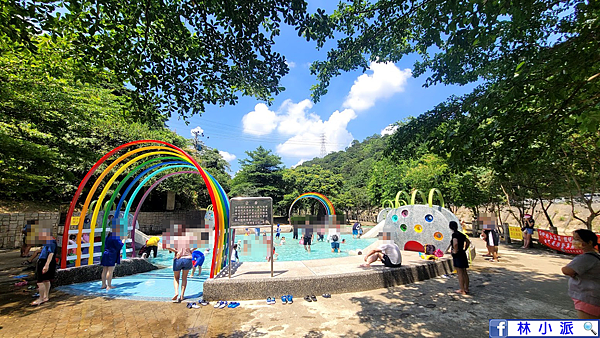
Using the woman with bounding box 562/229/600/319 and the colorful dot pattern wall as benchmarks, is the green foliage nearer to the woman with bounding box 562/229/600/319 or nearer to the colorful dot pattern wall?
the colorful dot pattern wall

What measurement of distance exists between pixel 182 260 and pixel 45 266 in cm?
280

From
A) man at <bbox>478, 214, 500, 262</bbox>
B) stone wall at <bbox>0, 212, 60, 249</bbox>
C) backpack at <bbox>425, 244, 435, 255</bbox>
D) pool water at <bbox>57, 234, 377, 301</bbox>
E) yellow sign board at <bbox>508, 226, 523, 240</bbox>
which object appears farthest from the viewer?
yellow sign board at <bbox>508, 226, 523, 240</bbox>

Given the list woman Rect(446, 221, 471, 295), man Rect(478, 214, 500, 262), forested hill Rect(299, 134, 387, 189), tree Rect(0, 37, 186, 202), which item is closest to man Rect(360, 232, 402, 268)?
woman Rect(446, 221, 471, 295)

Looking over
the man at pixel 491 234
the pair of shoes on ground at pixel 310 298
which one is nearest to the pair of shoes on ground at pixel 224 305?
the pair of shoes on ground at pixel 310 298

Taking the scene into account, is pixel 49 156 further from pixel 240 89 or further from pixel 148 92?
pixel 240 89

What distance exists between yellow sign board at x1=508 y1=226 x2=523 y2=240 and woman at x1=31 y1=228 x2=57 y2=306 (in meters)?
21.2

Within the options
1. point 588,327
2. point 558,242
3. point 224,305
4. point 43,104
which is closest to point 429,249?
point 588,327

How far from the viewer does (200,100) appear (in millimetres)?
4984

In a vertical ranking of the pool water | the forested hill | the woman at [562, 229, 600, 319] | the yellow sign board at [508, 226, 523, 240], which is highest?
the forested hill

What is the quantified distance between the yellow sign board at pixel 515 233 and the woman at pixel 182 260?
18.5m

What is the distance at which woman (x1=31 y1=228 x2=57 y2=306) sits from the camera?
18.9ft

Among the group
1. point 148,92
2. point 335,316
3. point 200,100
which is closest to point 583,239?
point 335,316

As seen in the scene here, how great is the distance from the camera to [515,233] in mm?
16297

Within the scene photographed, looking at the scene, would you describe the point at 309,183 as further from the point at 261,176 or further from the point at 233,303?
the point at 233,303
